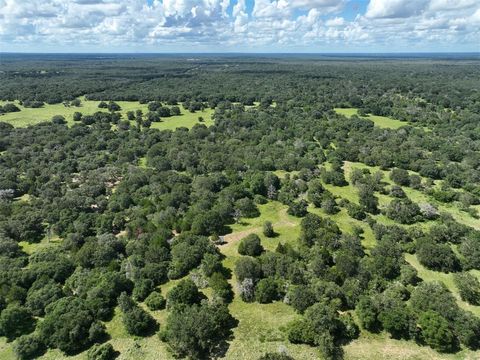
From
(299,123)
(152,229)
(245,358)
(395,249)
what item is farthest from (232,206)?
(299,123)

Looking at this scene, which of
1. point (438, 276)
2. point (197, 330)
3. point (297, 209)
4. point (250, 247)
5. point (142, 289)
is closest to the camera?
point (197, 330)

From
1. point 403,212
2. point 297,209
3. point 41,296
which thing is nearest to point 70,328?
point 41,296

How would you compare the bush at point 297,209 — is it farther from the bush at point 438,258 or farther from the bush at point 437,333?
the bush at point 437,333

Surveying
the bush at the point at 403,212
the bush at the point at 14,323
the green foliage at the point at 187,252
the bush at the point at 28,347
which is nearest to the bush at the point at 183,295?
the green foliage at the point at 187,252

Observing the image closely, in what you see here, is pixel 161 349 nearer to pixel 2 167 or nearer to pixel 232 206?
pixel 232 206

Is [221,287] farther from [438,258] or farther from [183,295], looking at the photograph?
[438,258]

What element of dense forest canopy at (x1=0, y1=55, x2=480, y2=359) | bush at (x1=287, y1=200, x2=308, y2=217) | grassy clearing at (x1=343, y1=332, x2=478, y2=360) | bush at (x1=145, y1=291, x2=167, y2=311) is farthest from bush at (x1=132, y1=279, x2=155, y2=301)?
bush at (x1=287, y1=200, x2=308, y2=217)

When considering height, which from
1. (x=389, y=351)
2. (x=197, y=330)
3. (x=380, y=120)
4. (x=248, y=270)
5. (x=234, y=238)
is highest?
(x=197, y=330)
